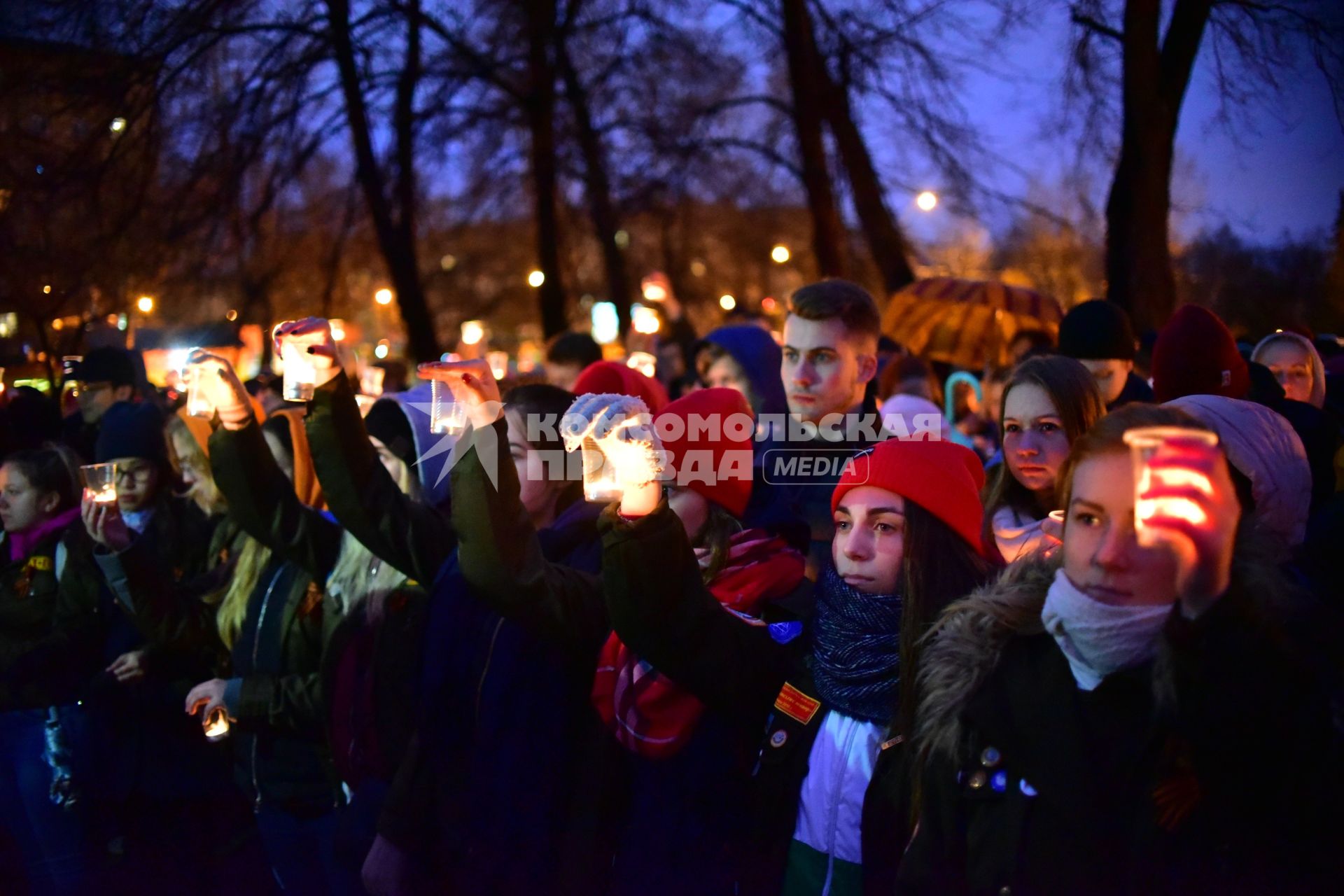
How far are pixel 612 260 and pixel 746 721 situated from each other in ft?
44.5

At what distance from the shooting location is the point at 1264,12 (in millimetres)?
5043

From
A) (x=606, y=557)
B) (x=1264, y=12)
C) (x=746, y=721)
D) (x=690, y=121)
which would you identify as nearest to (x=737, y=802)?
(x=746, y=721)

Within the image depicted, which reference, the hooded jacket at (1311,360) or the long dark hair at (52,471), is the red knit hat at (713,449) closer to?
the hooded jacket at (1311,360)

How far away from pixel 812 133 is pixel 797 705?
31.3 ft

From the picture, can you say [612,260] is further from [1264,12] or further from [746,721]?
[746,721]

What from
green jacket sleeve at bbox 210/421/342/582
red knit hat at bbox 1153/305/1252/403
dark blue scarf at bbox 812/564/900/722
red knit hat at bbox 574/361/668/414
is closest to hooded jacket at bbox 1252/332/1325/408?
red knit hat at bbox 1153/305/1252/403

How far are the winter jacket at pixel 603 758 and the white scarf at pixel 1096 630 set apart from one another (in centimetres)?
84

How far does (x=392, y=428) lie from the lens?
15.1 ft

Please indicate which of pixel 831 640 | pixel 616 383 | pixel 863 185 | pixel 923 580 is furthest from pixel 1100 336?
pixel 863 185

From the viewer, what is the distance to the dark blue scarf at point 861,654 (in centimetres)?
238

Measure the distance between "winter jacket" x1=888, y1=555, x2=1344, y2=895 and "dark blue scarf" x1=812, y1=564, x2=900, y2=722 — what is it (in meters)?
0.23

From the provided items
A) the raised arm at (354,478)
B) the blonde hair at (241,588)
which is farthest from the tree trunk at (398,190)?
the raised arm at (354,478)

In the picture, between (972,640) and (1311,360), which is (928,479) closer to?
(972,640)

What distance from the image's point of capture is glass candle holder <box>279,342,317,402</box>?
10.6 feet
